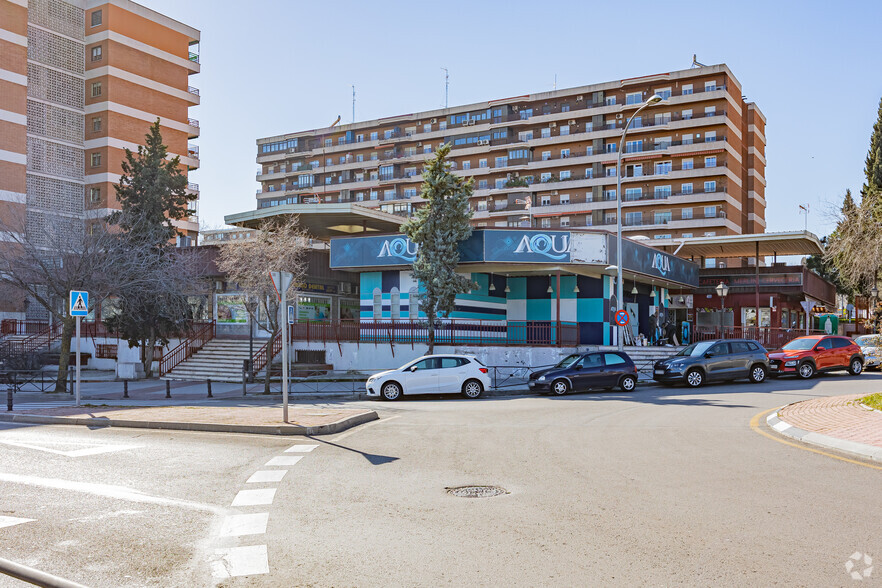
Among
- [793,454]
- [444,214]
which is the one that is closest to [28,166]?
[444,214]

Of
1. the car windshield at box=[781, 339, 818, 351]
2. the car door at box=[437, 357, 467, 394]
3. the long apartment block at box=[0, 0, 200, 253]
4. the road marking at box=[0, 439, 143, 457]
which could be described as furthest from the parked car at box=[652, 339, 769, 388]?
the long apartment block at box=[0, 0, 200, 253]

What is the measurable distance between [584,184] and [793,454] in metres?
66.7

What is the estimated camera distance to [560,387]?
21078 mm

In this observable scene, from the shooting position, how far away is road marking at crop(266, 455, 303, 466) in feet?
30.6

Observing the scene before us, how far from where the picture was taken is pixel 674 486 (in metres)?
7.57

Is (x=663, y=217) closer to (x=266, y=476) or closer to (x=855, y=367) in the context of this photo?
(x=855, y=367)

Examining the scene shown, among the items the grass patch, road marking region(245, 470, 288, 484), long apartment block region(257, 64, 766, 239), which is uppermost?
long apartment block region(257, 64, 766, 239)

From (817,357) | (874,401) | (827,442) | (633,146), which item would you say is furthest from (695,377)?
(633,146)

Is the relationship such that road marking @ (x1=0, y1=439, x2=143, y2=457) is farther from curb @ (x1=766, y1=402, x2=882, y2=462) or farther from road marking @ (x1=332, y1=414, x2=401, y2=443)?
curb @ (x1=766, y1=402, x2=882, y2=462)

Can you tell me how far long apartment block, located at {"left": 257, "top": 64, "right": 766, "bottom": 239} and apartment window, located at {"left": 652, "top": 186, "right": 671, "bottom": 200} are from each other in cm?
10

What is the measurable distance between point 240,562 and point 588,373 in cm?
1722

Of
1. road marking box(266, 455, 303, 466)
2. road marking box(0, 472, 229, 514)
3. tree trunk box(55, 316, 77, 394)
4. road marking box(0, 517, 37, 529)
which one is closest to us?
road marking box(0, 517, 37, 529)

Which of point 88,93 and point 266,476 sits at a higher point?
point 88,93

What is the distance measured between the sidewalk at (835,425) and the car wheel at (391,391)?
10328 millimetres
